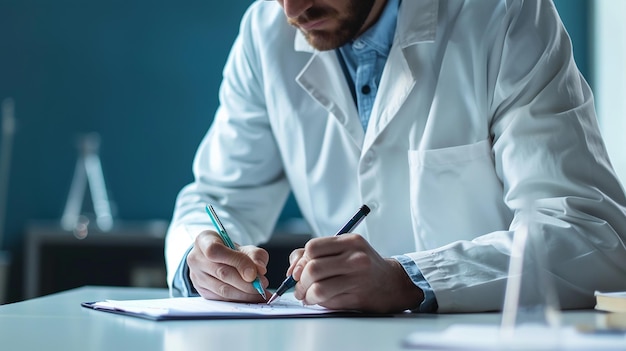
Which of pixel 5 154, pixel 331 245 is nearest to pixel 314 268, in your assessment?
pixel 331 245

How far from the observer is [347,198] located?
1.72m

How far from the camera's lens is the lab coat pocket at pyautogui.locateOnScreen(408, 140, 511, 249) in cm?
152

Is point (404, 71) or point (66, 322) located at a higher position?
point (404, 71)

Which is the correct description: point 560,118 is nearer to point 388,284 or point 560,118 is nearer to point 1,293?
point 388,284

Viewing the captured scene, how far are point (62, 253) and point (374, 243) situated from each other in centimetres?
186

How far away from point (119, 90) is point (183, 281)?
6.82ft

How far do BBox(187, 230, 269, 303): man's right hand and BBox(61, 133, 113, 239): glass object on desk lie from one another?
1.95 m

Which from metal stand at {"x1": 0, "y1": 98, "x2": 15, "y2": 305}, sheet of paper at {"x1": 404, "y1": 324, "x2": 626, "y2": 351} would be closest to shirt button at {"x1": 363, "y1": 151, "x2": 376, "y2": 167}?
sheet of paper at {"x1": 404, "y1": 324, "x2": 626, "y2": 351}

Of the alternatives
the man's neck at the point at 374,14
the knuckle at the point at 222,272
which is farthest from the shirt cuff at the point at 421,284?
the man's neck at the point at 374,14

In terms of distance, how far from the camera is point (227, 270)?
1287mm

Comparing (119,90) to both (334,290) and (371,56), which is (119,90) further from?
(334,290)

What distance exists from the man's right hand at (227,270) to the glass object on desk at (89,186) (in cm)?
195

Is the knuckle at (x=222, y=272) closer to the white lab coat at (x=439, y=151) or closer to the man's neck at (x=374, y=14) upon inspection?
the white lab coat at (x=439, y=151)

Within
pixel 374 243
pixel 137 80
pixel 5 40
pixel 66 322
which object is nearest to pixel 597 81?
pixel 137 80
